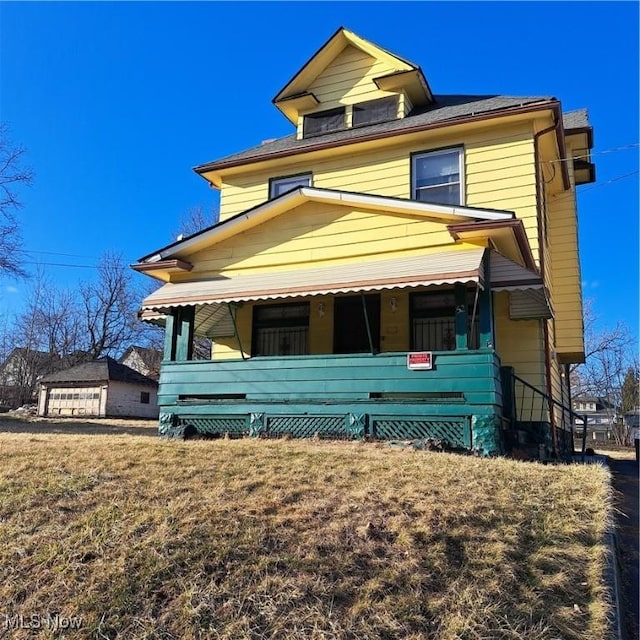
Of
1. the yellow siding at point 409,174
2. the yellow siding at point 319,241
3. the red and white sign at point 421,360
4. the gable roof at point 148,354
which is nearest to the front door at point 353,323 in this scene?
the yellow siding at point 319,241

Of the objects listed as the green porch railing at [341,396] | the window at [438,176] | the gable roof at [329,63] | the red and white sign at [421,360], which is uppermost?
the gable roof at [329,63]

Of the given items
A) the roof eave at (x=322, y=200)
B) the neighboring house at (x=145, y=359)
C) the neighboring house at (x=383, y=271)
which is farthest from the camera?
the neighboring house at (x=145, y=359)

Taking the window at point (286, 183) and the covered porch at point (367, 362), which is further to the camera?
the window at point (286, 183)

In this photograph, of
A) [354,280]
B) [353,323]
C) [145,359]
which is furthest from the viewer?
[145,359]

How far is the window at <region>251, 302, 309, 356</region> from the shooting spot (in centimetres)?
1217

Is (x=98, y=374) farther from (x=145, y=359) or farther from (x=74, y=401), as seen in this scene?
(x=145, y=359)

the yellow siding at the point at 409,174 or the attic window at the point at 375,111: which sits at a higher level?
the attic window at the point at 375,111

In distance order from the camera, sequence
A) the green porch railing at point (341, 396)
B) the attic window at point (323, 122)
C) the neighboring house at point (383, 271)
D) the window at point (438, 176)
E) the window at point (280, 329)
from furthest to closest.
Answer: the attic window at point (323, 122), the window at point (280, 329), the window at point (438, 176), the neighboring house at point (383, 271), the green porch railing at point (341, 396)

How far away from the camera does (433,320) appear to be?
432 inches

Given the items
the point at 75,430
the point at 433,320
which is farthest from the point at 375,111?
the point at 75,430

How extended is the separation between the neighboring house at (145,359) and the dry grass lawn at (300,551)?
3106 centimetres

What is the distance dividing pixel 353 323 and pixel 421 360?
3410 mm

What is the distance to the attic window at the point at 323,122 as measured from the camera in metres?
13.6

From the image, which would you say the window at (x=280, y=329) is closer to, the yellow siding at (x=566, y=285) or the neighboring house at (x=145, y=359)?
the yellow siding at (x=566, y=285)
